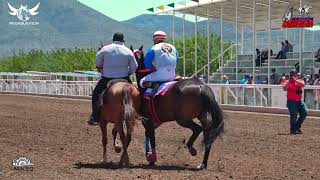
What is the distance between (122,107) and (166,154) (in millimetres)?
2237

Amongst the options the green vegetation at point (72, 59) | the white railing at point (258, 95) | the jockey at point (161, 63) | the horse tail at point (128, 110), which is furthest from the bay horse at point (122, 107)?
the green vegetation at point (72, 59)

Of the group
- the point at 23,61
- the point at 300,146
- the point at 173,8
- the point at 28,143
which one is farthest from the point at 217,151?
the point at 23,61

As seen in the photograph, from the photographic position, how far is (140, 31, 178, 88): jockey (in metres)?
11.5

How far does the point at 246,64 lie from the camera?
4241 cm

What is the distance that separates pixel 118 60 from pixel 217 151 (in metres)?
3.05

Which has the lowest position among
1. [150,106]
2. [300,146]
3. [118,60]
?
[300,146]

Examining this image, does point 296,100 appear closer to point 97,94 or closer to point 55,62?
point 97,94

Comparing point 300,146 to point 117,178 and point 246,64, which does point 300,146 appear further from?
point 246,64

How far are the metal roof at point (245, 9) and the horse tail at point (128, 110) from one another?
26522 millimetres

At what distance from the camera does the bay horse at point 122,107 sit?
11.2 metres

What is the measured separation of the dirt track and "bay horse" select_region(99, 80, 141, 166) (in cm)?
47

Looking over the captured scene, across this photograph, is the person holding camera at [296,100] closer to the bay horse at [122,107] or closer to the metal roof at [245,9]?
the bay horse at [122,107]

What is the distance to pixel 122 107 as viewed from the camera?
11.3m

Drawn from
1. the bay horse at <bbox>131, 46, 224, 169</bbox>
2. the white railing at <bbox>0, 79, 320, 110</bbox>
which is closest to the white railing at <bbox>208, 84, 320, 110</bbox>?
the white railing at <bbox>0, 79, 320, 110</bbox>
